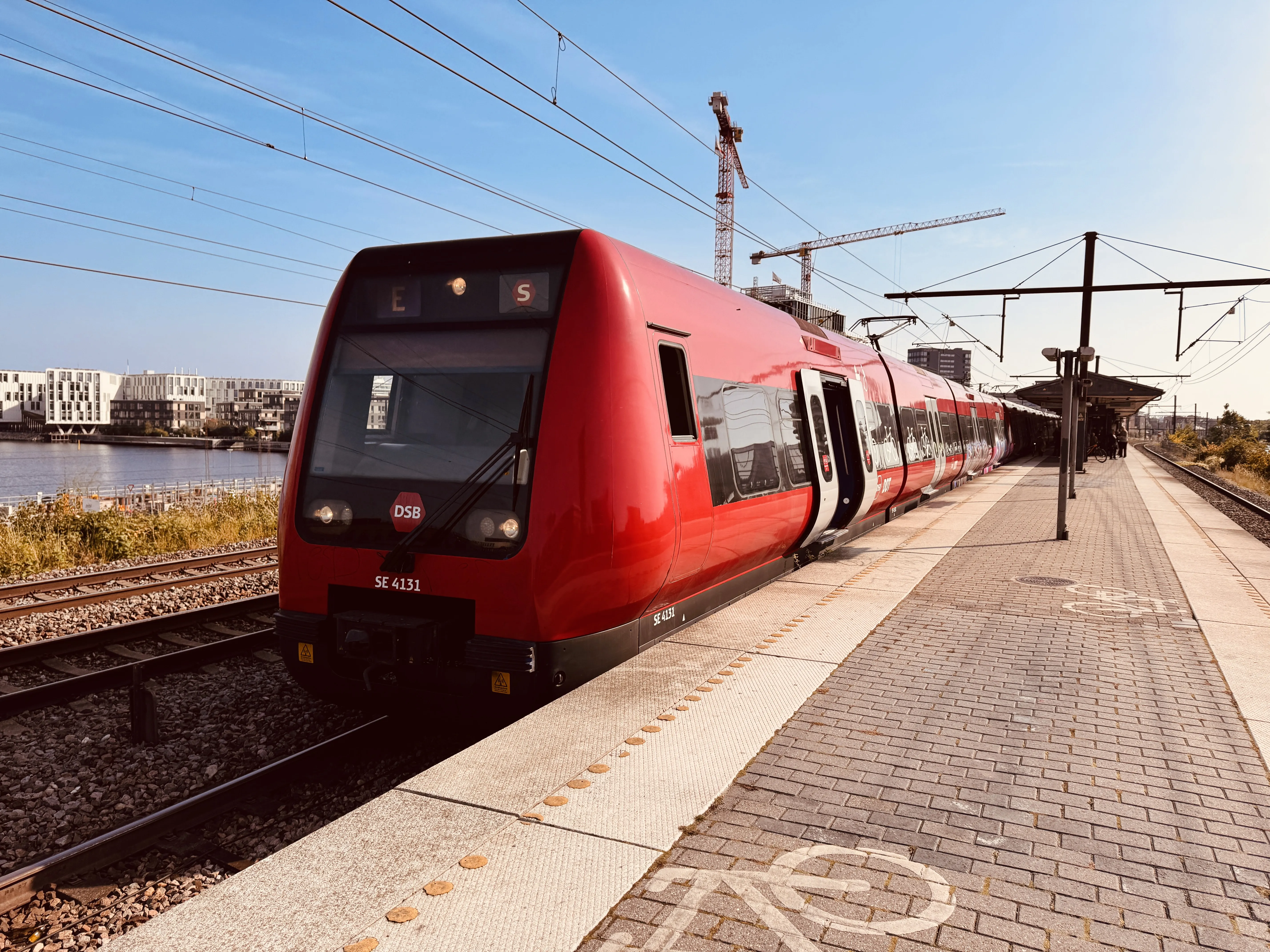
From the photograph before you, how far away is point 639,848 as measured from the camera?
3195mm

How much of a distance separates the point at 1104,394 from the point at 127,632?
38.6 meters

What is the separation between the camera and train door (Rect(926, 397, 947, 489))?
17.4m

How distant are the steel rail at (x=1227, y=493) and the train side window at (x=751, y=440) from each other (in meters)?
16.4

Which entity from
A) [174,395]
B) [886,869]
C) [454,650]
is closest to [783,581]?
[454,650]

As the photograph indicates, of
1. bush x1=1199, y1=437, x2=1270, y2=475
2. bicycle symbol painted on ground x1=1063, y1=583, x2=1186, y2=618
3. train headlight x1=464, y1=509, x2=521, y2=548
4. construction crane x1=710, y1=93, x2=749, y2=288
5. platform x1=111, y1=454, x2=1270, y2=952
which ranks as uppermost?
construction crane x1=710, y1=93, x2=749, y2=288

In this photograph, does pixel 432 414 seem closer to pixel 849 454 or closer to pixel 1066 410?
pixel 849 454

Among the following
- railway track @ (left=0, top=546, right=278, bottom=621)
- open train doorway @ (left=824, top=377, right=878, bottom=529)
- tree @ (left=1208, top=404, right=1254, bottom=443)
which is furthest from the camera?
tree @ (left=1208, top=404, right=1254, bottom=443)

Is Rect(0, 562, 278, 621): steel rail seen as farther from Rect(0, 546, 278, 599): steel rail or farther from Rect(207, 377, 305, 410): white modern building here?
Rect(207, 377, 305, 410): white modern building

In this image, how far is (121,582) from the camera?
10.7 m

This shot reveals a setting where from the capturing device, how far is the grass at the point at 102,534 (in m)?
12.6

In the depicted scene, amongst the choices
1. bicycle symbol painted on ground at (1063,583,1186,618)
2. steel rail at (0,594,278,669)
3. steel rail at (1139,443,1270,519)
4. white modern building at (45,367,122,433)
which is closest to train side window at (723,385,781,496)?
bicycle symbol painted on ground at (1063,583,1186,618)

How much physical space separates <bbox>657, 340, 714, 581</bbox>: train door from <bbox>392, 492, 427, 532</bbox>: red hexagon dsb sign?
1555 mm

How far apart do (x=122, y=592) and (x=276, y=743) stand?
17.0ft

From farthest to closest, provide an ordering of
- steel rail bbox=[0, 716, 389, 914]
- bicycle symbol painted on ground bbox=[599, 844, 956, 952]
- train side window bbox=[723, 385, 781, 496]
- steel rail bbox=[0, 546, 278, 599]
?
steel rail bbox=[0, 546, 278, 599], train side window bbox=[723, 385, 781, 496], steel rail bbox=[0, 716, 389, 914], bicycle symbol painted on ground bbox=[599, 844, 956, 952]
